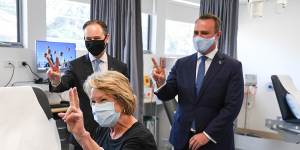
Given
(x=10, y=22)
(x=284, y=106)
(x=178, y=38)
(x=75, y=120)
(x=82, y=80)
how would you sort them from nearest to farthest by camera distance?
(x=75, y=120) → (x=82, y=80) → (x=10, y=22) → (x=284, y=106) → (x=178, y=38)

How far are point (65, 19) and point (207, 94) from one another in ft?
8.58

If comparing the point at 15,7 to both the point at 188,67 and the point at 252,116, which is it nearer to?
the point at 188,67

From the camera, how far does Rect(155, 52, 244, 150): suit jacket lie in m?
2.06

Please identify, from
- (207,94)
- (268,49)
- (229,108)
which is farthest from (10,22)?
(268,49)

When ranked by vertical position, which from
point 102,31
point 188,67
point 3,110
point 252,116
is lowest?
point 252,116

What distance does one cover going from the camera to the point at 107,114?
1.44 meters

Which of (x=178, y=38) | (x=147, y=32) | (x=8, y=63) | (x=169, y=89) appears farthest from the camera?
(x=178, y=38)

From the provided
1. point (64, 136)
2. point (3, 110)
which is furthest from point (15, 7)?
point (3, 110)

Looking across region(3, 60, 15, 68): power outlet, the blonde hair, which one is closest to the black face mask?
the blonde hair

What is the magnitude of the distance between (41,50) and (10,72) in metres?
0.40

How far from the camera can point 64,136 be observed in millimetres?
3283

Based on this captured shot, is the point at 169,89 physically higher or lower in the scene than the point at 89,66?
lower

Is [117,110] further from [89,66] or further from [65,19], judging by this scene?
[65,19]

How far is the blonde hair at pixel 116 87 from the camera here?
1456mm
